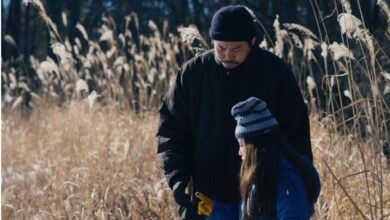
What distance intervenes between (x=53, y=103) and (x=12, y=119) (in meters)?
0.67

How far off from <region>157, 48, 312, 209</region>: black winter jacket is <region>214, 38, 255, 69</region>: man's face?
5 centimetres

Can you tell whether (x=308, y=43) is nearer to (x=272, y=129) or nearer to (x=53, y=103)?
(x=272, y=129)

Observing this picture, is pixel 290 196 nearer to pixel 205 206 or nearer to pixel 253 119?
pixel 253 119

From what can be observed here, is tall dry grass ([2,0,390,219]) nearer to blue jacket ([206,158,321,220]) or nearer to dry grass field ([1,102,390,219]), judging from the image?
dry grass field ([1,102,390,219])

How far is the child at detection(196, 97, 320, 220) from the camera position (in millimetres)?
2445

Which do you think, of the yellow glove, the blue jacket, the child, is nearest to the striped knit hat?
the child

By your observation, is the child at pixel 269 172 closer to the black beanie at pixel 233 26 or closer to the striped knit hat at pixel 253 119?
the striped knit hat at pixel 253 119

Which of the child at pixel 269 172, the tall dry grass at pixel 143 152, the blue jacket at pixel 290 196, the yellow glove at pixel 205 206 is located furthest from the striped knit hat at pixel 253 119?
the yellow glove at pixel 205 206

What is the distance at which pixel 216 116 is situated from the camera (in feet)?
9.68

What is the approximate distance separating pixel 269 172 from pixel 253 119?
19 centimetres

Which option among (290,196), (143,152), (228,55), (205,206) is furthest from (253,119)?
(143,152)

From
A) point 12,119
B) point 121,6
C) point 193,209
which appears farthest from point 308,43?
point 121,6

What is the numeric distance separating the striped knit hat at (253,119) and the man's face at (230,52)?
314 millimetres

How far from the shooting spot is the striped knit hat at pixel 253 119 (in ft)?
8.19
